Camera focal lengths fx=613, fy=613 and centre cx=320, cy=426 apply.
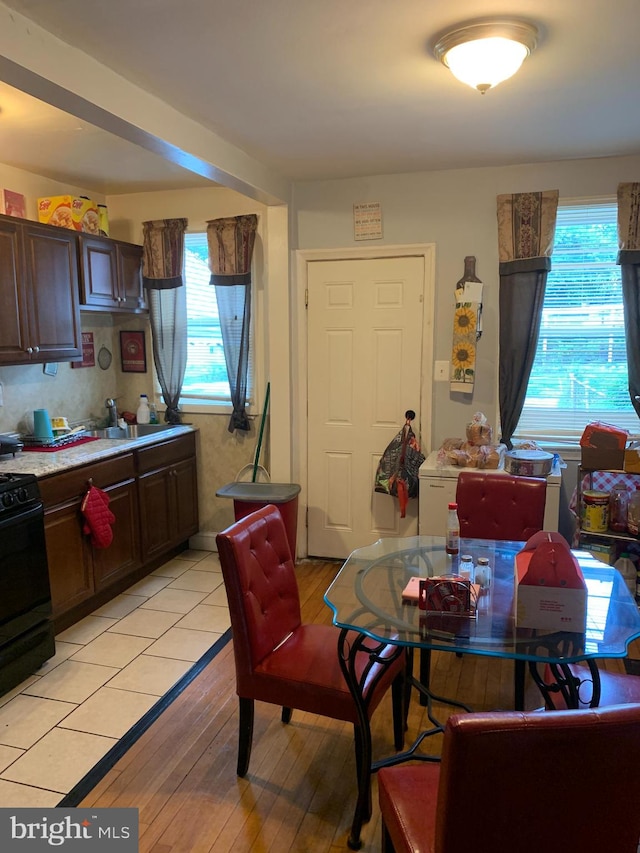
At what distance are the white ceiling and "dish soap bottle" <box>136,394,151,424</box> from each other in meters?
1.51

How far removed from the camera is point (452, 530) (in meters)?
2.21

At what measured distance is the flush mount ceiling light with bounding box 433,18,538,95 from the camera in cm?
192

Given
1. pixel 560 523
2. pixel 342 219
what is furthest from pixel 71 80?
pixel 560 523

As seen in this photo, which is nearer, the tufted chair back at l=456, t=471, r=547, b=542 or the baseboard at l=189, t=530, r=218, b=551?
the tufted chair back at l=456, t=471, r=547, b=542

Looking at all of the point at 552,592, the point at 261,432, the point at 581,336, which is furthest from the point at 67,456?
the point at 581,336

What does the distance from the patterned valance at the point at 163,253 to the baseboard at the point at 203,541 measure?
1770 mm

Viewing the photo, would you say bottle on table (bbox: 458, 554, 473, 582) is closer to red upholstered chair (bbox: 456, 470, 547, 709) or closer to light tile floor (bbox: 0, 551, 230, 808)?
red upholstered chair (bbox: 456, 470, 547, 709)

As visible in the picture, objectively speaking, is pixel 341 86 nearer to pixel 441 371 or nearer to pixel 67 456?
pixel 441 371

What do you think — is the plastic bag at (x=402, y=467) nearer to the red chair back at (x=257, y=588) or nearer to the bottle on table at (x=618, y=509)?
the bottle on table at (x=618, y=509)

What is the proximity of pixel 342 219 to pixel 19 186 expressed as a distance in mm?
1929

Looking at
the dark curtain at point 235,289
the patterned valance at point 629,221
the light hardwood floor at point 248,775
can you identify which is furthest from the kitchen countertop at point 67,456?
the patterned valance at point 629,221

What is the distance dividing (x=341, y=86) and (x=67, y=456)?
7.35 ft

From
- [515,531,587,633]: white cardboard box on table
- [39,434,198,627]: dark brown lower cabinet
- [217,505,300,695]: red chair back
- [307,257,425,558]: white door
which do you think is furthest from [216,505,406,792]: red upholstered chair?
[307,257,425,558]: white door

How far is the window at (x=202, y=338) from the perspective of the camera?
4.21 meters
